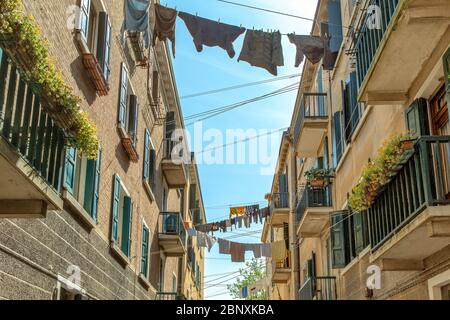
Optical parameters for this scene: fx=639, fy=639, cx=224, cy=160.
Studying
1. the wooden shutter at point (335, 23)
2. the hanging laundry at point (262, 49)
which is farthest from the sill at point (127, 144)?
the wooden shutter at point (335, 23)

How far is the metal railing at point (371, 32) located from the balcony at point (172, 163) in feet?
40.8

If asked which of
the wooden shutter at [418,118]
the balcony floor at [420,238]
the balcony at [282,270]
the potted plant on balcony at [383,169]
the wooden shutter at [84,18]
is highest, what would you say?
the wooden shutter at [84,18]

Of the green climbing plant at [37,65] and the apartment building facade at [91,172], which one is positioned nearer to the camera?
the green climbing plant at [37,65]

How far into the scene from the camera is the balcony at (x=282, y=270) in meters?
A: 28.7

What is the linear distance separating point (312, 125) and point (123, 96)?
6.61 metres

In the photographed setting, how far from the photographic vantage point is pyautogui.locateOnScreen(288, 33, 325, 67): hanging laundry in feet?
45.5

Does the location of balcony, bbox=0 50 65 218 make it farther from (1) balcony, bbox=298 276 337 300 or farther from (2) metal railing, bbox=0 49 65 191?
(1) balcony, bbox=298 276 337 300

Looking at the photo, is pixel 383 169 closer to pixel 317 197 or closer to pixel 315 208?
pixel 315 208

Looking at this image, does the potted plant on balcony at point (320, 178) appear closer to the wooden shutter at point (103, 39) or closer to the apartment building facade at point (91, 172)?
the apartment building facade at point (91, 172)

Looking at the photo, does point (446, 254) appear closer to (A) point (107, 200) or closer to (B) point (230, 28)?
(B) point (230, 28)

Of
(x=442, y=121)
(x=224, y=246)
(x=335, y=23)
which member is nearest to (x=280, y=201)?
(x=224, y=246)

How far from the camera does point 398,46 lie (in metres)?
9.72

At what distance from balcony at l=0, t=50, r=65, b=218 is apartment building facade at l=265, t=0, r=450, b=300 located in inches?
188

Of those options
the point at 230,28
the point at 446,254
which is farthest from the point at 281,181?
the point at 446,254
